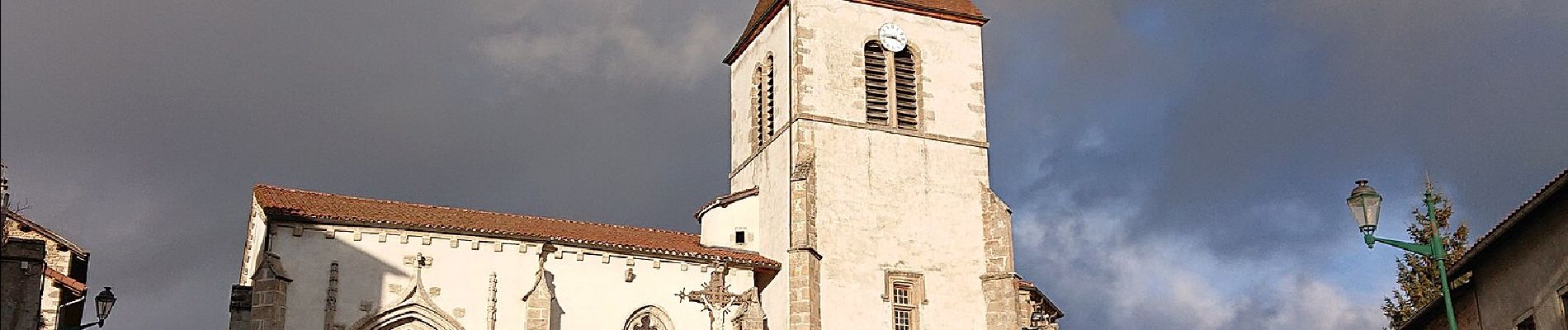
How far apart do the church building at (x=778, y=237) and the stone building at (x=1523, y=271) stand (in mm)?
8992

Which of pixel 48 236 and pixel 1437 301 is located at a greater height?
pixel 48 236

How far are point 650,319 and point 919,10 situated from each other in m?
9.88

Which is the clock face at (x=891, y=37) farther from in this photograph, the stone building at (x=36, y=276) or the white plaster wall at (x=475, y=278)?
the stone building at (x=36, y=276)

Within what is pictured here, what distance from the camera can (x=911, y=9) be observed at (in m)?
31.3

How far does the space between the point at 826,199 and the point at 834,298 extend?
2101 mm

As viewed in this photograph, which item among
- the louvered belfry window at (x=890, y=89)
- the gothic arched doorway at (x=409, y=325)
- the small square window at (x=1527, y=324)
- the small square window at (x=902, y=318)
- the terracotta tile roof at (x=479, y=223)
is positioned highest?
the louvered belfry window at (x=890, y=89)

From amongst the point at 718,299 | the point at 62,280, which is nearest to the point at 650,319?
the point at 718,299

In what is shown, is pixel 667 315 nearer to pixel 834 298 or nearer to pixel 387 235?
pixel 834 298

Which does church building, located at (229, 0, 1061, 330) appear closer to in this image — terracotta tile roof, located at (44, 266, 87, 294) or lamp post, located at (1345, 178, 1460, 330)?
terracotta tile roof, located at (44, 266, 87, 294)

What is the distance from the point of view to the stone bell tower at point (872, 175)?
27891 mm

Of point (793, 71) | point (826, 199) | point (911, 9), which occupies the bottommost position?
point (826, 199)

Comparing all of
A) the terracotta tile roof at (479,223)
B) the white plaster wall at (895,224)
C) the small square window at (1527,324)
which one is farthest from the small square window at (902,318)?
the small square window at (1527,324)

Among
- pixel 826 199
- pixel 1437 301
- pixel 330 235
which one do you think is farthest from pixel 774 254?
pixel 1437 301

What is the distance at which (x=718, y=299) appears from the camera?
2614 cm
